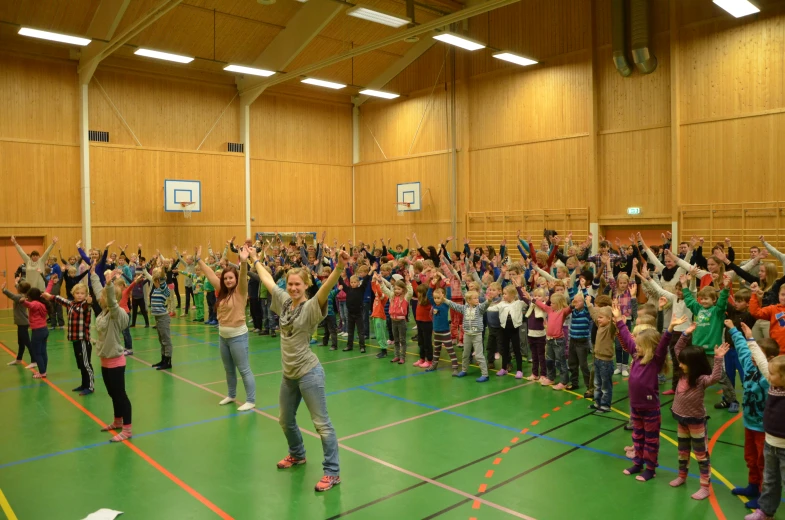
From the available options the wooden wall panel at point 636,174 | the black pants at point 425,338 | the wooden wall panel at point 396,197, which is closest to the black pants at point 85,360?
the black pants at point 425,338

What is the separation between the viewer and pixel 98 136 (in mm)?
21500

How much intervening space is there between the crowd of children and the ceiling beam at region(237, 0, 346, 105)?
1045 cm

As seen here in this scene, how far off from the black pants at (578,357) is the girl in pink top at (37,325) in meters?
8.94

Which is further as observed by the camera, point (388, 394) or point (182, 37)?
point (182, 37)

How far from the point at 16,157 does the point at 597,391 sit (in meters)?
21.0

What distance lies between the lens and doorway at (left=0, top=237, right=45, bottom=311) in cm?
1994

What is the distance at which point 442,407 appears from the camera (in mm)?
8211

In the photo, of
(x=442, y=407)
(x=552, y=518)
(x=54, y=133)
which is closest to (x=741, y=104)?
(x=442, y=407)

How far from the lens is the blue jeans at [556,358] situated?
8.99m

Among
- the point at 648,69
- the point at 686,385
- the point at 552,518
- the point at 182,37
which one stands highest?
the point at 182,37

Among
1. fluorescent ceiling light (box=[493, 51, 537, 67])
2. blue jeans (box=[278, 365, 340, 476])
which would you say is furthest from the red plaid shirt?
fluorescent ceiling light (box=[493, 51, 537, 67])

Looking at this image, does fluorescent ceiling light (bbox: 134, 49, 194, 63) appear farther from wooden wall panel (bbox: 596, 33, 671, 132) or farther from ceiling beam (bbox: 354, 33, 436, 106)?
wooden wall panel (bbox: 596, 33, 671, 132)

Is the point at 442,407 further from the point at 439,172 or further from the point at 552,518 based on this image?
the point at 439,172

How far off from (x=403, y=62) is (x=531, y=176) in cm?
858
